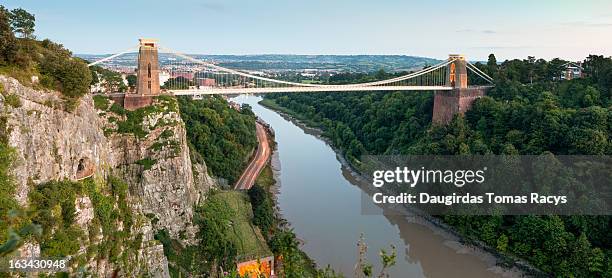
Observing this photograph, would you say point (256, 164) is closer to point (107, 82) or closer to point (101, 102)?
point (107, 82)

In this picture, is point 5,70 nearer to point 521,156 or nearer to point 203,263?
point 203,263

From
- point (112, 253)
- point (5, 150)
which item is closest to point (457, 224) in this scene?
point (112, 253)

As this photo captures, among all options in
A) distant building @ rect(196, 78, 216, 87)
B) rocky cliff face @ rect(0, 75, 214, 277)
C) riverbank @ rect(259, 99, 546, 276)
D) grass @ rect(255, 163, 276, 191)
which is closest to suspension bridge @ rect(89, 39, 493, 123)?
Answer: rocky cliff face @ rect(0, 75, 214, 277)

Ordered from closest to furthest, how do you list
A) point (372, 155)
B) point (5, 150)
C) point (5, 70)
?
point (5, 150) < point (5, 70) < point (372, 155)

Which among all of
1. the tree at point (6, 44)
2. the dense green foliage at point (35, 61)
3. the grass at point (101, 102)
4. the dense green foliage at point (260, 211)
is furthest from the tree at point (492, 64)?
the tree at point (6, 44)

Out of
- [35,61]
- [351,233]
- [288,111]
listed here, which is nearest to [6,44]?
[35,61]

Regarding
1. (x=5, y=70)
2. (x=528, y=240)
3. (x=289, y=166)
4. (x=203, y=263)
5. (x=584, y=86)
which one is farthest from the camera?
(x=289, y=166)
